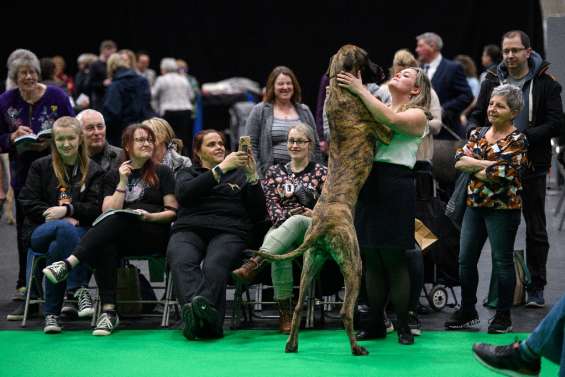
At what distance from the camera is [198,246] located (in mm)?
5512

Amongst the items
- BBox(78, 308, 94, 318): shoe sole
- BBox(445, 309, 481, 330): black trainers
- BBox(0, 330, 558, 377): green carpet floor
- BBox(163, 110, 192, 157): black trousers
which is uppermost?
BBox(163, 110, 192, 157): black trousers

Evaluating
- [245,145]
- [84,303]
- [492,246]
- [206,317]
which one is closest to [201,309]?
[206,317]

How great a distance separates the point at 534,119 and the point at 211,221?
6.60 ft

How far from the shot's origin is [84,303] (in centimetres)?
559

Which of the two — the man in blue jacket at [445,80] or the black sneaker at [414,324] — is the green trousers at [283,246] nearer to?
the black sneaker at [414,324]

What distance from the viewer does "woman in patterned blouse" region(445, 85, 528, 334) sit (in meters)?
5.16

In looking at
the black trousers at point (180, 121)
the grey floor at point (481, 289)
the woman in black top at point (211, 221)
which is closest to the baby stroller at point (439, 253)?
the grey floor at point (481, 289)

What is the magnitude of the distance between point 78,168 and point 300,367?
83.4 inches

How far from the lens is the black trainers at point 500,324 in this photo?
5.22 meters

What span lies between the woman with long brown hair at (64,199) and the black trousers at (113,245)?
0.55 ft

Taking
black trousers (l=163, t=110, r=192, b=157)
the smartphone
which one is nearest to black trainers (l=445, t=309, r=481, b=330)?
the smartphone

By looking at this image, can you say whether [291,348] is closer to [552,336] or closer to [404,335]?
[404,335]

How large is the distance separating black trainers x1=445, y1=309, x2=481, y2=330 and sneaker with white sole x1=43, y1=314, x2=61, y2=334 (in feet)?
7.12

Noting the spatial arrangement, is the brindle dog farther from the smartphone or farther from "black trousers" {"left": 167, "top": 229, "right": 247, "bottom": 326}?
the smartphone
